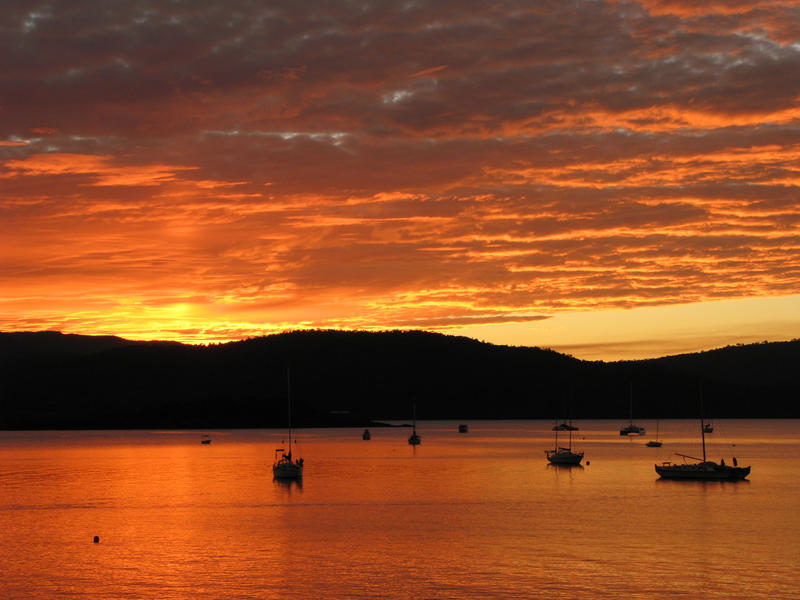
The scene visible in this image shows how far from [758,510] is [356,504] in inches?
1169

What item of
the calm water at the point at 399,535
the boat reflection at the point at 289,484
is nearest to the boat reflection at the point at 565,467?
the calm water at the point at 399,535

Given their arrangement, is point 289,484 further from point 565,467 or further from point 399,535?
point 565,467

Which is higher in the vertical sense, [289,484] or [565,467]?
[289,484]

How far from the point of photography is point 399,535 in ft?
195

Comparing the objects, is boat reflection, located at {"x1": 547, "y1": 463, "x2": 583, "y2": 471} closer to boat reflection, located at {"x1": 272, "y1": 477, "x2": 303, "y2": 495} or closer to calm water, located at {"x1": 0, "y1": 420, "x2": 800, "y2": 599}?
calm water, located at {"x1": 0, "y1": 420, "x2": 800, "y2": 599}

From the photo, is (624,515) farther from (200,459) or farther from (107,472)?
(200,459)

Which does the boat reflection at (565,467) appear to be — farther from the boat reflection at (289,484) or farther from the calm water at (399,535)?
the boat reflection at (289,484)

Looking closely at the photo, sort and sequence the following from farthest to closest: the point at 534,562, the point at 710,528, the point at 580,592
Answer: the point at 710,528 → the point at 534,562 → the point at 580,592

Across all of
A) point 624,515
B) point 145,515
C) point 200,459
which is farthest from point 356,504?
point 200,459

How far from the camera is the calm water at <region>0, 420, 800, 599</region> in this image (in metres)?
44.4

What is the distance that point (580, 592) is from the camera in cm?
4200

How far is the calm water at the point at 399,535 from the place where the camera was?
44438mm

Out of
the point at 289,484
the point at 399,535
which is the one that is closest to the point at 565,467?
the point at 289,484

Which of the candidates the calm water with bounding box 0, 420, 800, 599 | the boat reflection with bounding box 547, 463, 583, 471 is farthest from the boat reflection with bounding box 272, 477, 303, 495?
the boat reflection with bounding box 547, 463, 583, 471
